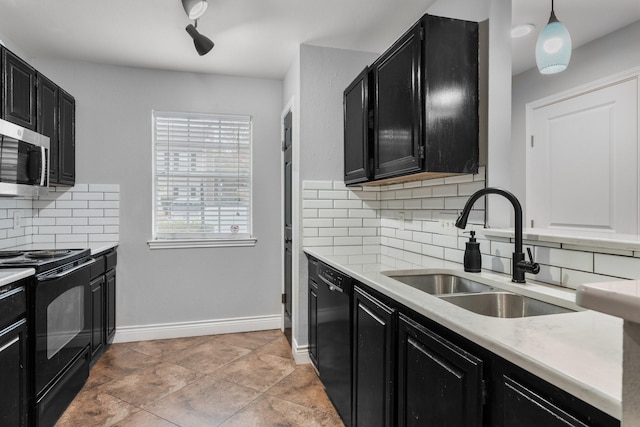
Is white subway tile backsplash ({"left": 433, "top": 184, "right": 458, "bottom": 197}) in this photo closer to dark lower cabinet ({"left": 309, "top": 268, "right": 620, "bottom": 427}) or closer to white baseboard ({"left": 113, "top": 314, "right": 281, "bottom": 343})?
dark lower cabinet ({"left": 309, "top": 268, "right": 620, "bottom": 427})

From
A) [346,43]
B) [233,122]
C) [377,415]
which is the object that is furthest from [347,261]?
[233,122]

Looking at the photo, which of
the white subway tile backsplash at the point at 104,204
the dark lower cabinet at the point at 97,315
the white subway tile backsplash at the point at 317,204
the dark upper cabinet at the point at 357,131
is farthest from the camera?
the white subway tile backsplash at the point at 104,204

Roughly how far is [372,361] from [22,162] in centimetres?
234

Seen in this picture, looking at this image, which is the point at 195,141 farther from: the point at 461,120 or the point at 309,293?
the point at 461,120

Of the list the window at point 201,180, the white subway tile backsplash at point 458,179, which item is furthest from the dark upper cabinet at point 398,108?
the window at point 201,180

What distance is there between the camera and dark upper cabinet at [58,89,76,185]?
115 inches

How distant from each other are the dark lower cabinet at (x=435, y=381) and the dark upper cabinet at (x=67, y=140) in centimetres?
296

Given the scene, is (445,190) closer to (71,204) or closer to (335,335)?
(335,335)

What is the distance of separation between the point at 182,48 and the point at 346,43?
1.32 meters

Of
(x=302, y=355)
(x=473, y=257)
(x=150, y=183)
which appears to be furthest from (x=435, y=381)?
(x=150, y=183)

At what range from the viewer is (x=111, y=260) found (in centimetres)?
311

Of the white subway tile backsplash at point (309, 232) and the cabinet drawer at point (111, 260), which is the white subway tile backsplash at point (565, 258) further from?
the cabinet drawer at point (111, 260)

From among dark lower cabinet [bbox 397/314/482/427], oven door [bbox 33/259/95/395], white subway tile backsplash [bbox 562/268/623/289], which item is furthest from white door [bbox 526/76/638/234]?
oven door [bbox 33/259/95/395]

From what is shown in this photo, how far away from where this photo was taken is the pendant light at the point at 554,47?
175 cm
